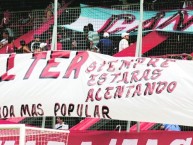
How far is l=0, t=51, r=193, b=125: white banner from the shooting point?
10438 millimetres

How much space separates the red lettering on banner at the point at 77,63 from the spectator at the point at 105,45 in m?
1.20

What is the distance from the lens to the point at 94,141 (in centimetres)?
1119

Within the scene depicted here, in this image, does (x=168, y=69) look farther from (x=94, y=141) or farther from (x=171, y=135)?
(x=94, y=141)

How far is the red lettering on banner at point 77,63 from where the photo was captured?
11.5 m

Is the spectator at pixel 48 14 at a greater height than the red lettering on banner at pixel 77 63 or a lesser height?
greater

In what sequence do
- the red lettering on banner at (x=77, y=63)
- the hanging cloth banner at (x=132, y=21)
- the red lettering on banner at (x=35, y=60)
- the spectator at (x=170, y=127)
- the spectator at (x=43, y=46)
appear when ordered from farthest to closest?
the spectator at (x=43, y=46), the hanging cloth banner at (x=132, y=21), the spectator at (x=170, y=127), the red lettering on banner at (x=35, y=60), the red lettering on banner at (x=77, y=63)

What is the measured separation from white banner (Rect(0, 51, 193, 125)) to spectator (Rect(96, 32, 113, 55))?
1.22m

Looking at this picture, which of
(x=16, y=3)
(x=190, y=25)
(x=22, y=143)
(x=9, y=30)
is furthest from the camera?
(x=16, y=3)

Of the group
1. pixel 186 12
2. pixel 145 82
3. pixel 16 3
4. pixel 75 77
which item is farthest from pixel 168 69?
pixel 16 3

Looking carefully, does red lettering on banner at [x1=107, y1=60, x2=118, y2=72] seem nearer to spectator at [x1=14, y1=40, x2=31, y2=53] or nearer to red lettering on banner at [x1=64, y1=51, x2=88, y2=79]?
red lettering on banner at [x1=64, y1=51, x2=88, y2=79]

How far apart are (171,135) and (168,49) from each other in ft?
8.76

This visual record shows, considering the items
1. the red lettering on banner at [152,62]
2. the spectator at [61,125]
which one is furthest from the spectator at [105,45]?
the red lettering on banner at [152,62]

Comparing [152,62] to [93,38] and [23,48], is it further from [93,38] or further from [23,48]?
[23,48]

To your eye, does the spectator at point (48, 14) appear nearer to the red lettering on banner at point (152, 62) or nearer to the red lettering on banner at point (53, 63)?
the red lettering on banner at point (53, 63)
